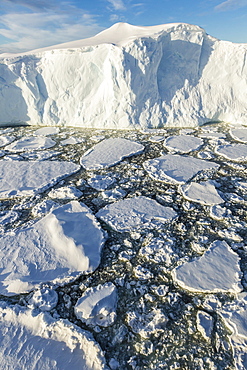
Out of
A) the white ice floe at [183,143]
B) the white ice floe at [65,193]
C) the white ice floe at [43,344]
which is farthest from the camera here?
the white ice floe at [183,143]

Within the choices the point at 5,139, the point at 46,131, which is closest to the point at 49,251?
the point at 5,139

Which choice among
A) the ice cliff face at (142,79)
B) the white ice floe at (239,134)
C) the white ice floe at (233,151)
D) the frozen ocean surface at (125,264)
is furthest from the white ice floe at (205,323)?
the ice cliff face at (142,79)

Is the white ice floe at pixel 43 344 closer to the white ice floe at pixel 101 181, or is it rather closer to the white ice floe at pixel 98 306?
the white ice floe at pixel 98 306

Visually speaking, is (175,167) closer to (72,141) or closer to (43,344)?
(72,141)

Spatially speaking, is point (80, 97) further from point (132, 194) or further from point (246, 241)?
point (246, 241)

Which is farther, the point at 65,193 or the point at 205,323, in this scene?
the point at 65,193

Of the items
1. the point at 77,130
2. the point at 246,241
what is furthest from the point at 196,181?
the point at 77,130
